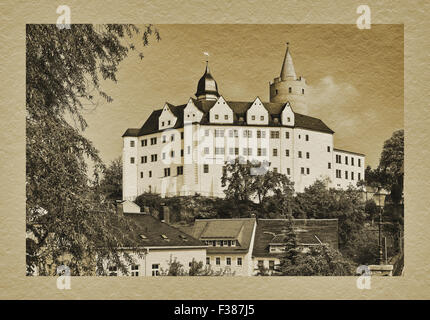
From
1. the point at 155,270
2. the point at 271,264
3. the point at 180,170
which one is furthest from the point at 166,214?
the point at 271,264

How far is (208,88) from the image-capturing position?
769 centimetres

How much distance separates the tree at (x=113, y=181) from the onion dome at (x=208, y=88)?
1.01 meters

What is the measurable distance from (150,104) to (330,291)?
7.97ft

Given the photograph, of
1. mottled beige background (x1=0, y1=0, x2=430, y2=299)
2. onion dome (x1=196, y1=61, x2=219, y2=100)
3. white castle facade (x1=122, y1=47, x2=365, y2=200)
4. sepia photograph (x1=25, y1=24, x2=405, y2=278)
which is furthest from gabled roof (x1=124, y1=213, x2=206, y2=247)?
onion dome (x1=196, y1=61, x2=219, y2=100)

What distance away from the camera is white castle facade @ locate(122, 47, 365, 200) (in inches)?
303

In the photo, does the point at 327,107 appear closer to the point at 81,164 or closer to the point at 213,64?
the point at 213,64

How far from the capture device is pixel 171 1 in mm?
7582

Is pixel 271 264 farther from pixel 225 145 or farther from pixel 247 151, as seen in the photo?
pixel 225 145

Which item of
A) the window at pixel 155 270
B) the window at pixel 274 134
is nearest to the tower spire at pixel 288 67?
the window at pixel 274 134

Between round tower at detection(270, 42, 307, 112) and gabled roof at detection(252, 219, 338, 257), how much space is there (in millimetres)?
1088

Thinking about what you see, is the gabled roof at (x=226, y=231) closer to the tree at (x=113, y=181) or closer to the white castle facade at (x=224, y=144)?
the white castle facade at (x=224, y=144)

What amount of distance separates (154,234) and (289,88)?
1883mm

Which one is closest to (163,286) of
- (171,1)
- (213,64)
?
(213,64)
